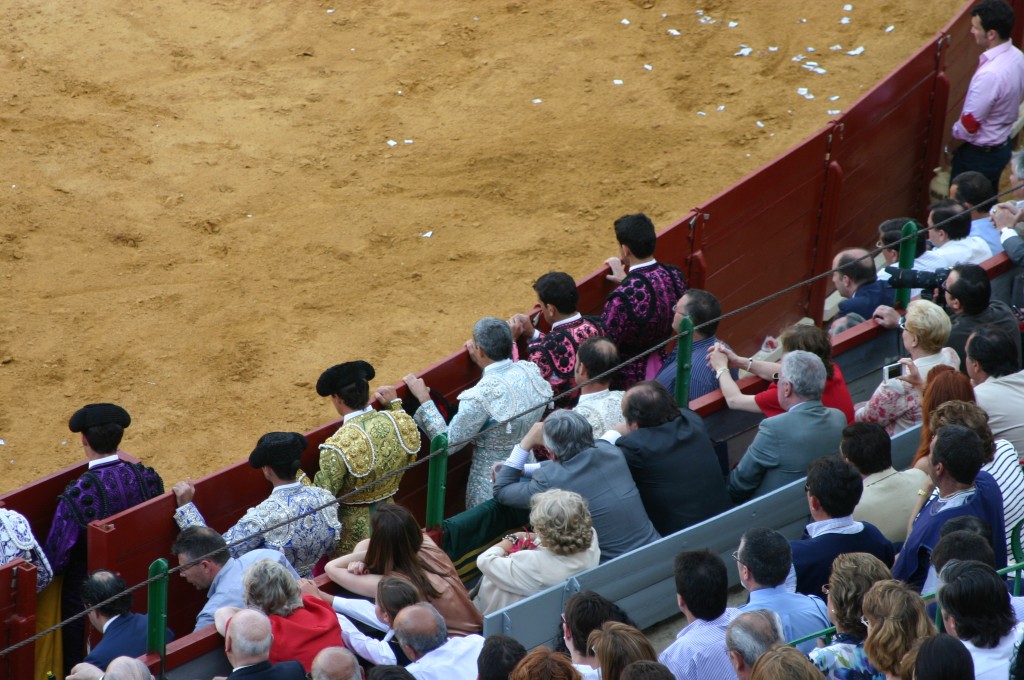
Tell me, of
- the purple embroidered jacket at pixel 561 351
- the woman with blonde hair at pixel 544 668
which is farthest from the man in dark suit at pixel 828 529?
the purple embroidered jacket at pixel 561 351

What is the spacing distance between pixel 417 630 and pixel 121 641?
119 cm

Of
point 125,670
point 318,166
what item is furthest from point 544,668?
point 318,166

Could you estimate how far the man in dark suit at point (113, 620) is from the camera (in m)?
5.05

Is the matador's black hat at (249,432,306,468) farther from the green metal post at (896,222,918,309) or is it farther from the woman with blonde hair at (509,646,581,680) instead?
the green metal post at (896,222,918,309)

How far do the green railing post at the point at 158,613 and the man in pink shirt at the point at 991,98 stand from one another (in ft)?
22.5

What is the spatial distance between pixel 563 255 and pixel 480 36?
3.86 meters

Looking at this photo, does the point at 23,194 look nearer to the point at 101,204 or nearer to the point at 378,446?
the point at 101,204

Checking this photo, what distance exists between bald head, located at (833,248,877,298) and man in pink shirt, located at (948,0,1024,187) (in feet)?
8.47

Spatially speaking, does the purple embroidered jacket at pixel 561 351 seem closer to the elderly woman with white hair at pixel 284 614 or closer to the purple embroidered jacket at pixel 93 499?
the purple embroidered jacket at pixel 93 499

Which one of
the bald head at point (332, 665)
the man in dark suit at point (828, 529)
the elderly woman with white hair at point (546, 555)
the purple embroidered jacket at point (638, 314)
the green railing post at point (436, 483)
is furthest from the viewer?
the purple embroidered jacket at point (638, 314)

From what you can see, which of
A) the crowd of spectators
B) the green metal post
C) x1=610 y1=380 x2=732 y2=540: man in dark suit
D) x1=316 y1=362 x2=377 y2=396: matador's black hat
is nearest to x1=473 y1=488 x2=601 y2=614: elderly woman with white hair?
the crowd of spectators

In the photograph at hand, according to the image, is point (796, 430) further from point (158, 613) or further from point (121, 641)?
point (121, 641)

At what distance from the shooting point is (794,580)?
16.5ft

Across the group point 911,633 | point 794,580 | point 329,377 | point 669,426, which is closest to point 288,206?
point 329,377
